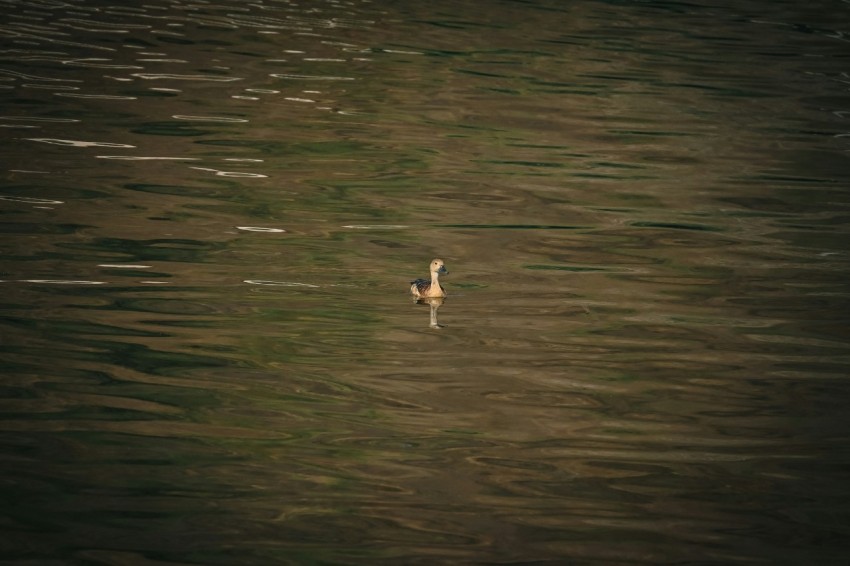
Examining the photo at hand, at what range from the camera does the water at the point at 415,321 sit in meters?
6.96

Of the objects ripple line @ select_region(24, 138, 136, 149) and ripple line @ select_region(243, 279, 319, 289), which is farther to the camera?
ripple line @ select_region(24, 138, 136, 149)

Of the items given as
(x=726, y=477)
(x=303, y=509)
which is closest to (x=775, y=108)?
(x=726, y=477)

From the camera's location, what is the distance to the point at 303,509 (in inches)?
274

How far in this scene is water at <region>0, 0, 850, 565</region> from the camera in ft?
22.8

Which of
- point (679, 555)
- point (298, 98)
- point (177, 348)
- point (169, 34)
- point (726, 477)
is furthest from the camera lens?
point (169, 34)

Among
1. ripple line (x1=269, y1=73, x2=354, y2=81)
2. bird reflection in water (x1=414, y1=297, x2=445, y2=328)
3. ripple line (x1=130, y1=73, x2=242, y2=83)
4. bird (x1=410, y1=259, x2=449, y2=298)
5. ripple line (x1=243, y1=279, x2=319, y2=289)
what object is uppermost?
bird (x1=410, y1=259, x2=449, y2=298)

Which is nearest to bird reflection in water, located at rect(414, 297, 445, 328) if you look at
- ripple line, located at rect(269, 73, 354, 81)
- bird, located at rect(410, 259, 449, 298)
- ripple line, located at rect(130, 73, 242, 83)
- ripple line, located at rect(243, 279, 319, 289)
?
bird, located at rect(410, 259, 449, 298)

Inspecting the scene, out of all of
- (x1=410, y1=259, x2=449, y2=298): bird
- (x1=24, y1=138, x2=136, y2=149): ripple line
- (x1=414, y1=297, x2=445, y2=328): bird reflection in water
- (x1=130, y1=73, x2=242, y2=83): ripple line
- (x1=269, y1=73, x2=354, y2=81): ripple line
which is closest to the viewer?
(x1=414, y1=297, x2=445, y2=328): bird reflection in water

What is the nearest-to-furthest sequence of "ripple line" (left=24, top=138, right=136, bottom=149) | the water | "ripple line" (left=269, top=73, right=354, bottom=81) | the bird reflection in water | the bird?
the water < the bird reflection in water < the bird < "ripple line" (left=24, top=138, right=136, bottom=149) < "ripple line" (left=269, top=73, right=354, bottom=81)

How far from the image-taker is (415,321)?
992 centimetres

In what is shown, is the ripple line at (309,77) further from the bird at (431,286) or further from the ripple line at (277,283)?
the bird at (431,286)

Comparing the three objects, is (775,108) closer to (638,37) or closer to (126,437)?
(638,37)

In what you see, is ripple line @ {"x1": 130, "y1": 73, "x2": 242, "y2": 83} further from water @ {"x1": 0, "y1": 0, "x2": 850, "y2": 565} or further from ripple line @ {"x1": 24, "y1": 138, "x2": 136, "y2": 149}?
ripple line @ {"x1": 24, "y1": 138, "x2": 136, "y2": 149}

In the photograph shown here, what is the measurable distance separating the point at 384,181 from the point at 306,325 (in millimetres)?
5282
